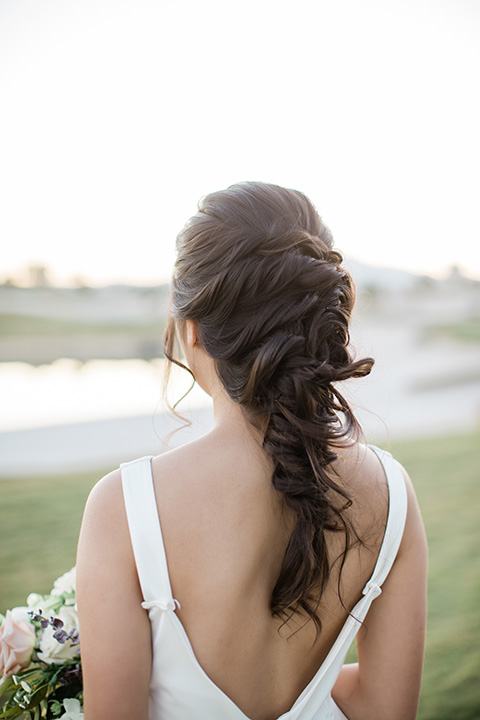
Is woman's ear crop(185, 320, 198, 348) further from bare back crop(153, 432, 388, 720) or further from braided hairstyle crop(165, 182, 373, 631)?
bare back crop(153, 432, 388, 720)

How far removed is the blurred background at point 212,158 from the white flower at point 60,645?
75 centimetres

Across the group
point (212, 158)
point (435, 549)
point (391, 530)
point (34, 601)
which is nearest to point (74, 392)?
point (212, 158)

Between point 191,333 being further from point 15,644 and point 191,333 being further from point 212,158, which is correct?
point 212,158

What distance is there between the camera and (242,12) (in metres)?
4.61

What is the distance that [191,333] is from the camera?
3.72 feet

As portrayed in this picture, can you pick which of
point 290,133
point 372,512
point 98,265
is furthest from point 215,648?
point 98,265

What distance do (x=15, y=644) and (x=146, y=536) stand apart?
1.63ft

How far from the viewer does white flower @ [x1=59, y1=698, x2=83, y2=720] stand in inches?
43.6

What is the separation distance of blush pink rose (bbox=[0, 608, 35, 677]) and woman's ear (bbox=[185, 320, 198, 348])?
0.73 m

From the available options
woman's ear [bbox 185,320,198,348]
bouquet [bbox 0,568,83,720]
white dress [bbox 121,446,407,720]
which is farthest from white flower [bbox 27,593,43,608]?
woman's ear [bbox 185,320,198,348]

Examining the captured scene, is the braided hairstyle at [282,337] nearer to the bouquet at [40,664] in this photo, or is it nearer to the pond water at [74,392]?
the bouquet at [40,664]

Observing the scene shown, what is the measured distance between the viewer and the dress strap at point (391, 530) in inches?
45.5

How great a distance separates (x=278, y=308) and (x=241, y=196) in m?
0.25

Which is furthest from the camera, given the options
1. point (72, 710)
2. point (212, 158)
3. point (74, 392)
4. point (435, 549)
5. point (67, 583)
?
point (74, 392)
